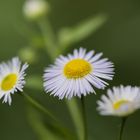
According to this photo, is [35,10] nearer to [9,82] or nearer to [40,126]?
[40,126]

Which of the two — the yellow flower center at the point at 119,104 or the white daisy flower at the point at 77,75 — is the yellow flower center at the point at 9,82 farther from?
the yellow flower center at the point at 119,104

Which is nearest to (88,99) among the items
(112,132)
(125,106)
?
(112,132)

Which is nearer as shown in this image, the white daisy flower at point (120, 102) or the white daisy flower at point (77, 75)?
the white daisy flower at point (120, 102)

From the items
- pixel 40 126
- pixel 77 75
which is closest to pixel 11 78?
pixel 77 75

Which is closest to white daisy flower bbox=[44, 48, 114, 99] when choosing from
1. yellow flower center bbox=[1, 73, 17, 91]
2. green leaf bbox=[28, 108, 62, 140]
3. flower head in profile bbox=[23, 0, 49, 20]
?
yellow flower center bbox=[1, 73, 17, 91]

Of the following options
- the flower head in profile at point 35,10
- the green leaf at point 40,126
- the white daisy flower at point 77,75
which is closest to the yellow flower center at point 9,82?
the white daisy flower at point 77,75

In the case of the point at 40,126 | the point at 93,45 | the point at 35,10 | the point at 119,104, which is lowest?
the point at 119,104

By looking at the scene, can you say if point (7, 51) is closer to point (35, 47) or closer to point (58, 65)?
point (35, 47)
